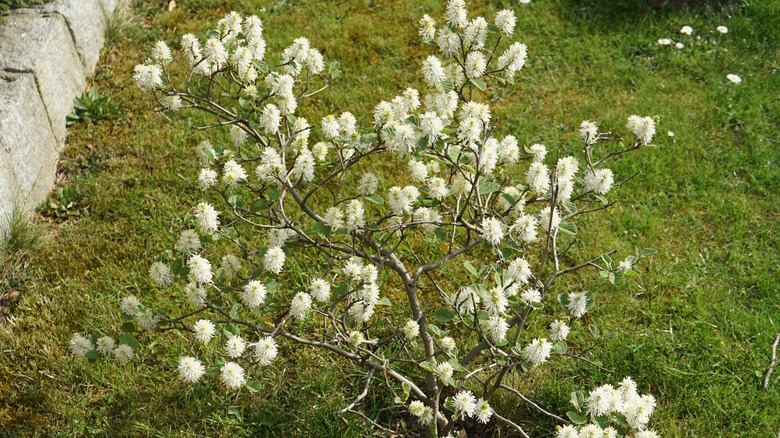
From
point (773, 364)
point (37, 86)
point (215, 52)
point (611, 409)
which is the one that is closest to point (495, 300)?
point (611, 409)

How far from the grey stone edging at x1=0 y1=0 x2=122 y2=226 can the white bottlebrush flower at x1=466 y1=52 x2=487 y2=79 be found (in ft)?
7.66

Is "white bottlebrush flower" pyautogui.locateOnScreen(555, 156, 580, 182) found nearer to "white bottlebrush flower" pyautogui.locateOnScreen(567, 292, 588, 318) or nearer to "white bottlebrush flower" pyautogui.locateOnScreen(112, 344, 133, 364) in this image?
"white bottlebrush flower" pyautogui.locateOnScreen(567, 292, 588, 318)

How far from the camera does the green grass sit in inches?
123

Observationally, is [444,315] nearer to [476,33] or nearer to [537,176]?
[537,176]

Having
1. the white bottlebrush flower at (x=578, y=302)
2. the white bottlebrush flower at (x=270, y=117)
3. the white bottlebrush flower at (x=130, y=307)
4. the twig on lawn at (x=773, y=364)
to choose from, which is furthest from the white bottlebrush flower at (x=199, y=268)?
the twig on lawn at (x=773, y=364)

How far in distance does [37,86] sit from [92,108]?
48 cm

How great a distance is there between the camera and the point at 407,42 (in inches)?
205

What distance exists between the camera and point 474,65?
8.73 ft

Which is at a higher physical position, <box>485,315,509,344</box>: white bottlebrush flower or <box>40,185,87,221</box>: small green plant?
<box>485,315,509,344</box>: white bottlebrush flower

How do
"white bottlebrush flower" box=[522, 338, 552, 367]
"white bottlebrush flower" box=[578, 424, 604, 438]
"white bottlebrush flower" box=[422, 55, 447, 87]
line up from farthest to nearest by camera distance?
1. "white bottlebrush flower" box=[422, 55, 447, 87]
2. "white bottlebrush flower" box=[522, 338, 552, 367]
3. "white bottlebrush flower" box=[578, 424, 604, 438]

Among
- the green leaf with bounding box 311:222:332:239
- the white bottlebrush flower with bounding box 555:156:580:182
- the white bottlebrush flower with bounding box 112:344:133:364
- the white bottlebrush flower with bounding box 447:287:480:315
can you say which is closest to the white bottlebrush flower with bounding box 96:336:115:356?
the white bottlebrush flower with bounding box 112:344:133:364

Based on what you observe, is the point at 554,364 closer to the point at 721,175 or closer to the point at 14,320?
the point at 721,175

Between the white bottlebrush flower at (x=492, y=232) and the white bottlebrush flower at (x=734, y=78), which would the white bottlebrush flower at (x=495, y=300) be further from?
the white bottlebrush flower at (x=734, y=78)

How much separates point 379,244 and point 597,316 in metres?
1.27
